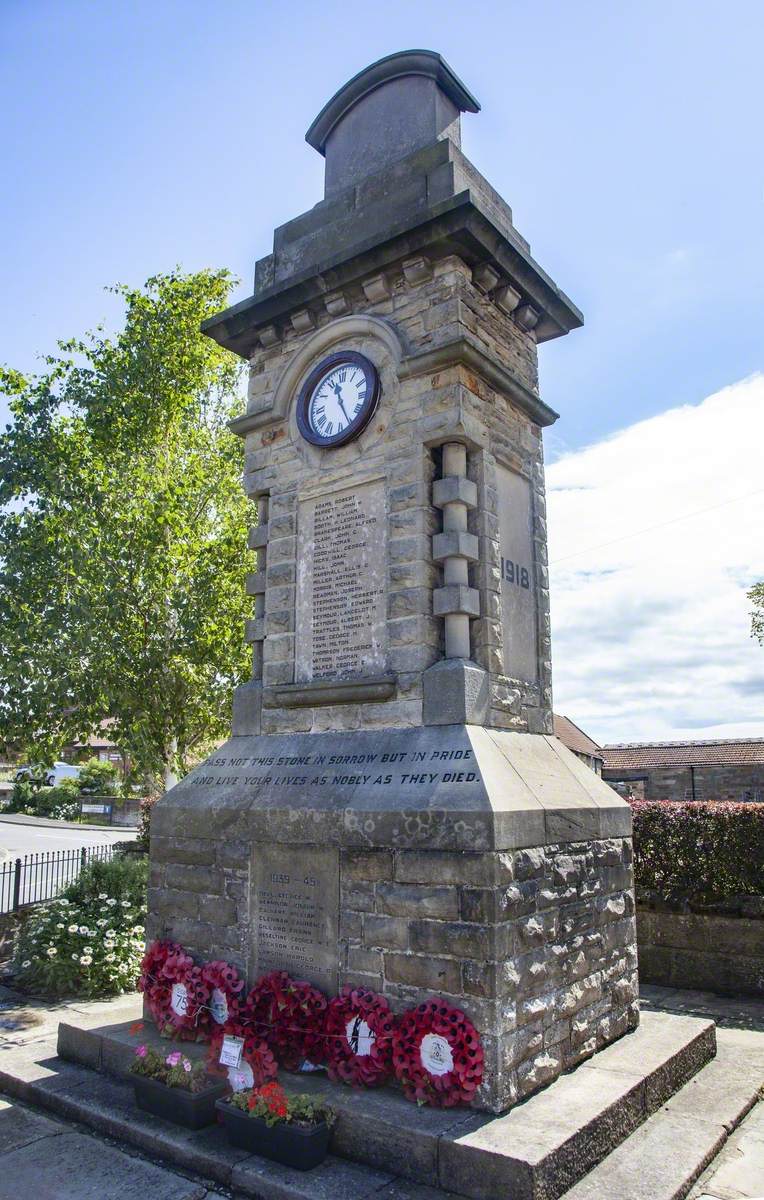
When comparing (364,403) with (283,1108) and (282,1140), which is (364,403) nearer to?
(283,1108)

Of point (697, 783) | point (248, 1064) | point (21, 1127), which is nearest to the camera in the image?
point (248, 1064)

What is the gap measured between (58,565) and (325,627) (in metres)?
6.16

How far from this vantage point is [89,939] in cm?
832

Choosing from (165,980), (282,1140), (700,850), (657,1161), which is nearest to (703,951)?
(700,850)

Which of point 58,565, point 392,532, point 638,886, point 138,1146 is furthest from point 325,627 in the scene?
point 58,565

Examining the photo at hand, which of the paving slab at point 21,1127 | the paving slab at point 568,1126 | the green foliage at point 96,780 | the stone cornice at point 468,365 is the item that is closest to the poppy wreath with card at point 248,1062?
the paving slab at point 21,1127

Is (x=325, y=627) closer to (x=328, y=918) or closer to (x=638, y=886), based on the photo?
(x=328, y=918)

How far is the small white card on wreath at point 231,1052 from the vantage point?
4558 millimetres

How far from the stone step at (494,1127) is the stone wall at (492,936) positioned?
0.62ft

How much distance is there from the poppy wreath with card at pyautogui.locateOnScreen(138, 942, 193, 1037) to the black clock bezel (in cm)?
385

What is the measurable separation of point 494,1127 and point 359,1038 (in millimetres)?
913

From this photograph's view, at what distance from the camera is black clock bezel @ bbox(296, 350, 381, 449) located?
19.5ft

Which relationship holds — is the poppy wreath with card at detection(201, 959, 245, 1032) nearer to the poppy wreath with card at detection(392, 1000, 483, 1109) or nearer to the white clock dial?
the poppy wreath with card at detection(392, 1000, 483, 1109)

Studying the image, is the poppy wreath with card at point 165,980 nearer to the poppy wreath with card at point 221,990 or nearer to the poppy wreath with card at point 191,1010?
the poppy wreath with card at point 191,1010
